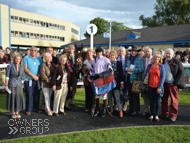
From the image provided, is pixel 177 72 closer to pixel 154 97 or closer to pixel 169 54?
pixel 169 54

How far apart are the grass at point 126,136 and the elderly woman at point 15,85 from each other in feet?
5.58

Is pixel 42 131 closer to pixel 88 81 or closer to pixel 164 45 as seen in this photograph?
pixel 88 81

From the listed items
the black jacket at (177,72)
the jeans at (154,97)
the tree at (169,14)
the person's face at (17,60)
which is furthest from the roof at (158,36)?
the person's face at (17,60)

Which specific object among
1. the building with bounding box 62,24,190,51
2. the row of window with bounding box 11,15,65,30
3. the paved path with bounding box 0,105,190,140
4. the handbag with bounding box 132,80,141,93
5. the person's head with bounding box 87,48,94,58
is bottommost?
the paved path with bounding box 0,105,190,140

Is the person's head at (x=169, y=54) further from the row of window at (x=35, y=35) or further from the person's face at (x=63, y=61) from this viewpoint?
the row of window at (x=35, y=35)

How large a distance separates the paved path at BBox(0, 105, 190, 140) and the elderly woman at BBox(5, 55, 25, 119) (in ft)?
1.13

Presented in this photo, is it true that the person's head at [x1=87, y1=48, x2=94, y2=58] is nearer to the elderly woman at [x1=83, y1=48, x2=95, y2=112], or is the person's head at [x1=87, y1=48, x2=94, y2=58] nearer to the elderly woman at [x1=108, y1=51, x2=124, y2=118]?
the elderly woman at [x1=83, y1=48, x2=95, y2=112]

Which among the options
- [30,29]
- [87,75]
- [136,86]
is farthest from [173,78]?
[30,29]

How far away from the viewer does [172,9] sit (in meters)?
38.0

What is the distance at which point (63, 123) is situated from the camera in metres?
4.75

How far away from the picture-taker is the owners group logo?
13.7 feet

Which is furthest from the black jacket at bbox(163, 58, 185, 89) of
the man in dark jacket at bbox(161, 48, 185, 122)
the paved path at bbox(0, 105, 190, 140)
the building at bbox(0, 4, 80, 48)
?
the building at bbox(0, 4, 80, 48)

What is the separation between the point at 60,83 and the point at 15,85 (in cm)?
134

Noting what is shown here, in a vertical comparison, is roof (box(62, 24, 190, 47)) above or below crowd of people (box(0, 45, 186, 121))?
above
